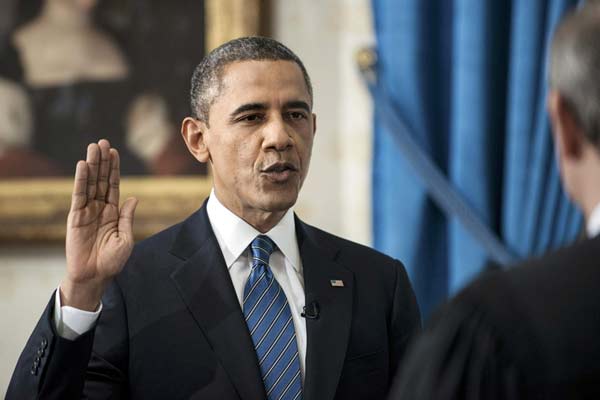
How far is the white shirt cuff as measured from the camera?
201cm

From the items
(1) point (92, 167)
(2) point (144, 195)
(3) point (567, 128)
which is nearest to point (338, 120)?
(2) point (144, 195)

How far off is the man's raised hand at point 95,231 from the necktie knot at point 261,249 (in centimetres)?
31

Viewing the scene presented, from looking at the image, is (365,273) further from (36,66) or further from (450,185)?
(36,66)

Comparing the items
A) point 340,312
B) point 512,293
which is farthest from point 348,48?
point 512,293

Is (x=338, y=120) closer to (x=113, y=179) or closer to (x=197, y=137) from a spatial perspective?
(x=197, y=137)

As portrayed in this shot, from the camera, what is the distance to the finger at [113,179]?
2137 millimetres

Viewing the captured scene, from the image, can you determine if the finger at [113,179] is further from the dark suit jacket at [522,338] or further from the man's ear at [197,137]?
the dark suit jacket at [522,338]

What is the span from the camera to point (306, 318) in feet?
7.21

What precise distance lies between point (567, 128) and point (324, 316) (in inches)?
42.4

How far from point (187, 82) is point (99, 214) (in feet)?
5.72

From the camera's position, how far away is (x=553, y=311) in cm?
122

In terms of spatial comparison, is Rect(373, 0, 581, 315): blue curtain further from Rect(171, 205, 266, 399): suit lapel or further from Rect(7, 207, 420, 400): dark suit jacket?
Rect(171, 205, 266, 399): suit lapel

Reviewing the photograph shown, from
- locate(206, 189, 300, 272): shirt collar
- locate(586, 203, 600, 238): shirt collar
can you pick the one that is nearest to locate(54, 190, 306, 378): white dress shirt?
locate(206, 189, 300, 272): shirt collar

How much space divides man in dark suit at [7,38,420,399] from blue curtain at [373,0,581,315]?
3.56ft
